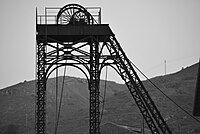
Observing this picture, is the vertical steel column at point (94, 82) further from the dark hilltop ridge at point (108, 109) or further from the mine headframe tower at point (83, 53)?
the dark hilltop ridge at point (108, 109)

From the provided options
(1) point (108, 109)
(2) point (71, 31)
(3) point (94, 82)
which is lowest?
(1) point (108, 109)

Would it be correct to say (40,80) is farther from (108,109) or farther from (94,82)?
(108,109)

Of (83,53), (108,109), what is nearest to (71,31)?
(83,53)

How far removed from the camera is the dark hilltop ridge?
2104 inches

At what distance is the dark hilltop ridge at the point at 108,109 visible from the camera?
175 ft

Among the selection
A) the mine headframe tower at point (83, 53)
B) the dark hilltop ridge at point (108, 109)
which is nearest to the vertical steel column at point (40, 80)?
the mine headframe tower at point (83, 53)

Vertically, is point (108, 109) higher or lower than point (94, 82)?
lower

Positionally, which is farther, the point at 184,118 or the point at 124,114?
the point at 124,114

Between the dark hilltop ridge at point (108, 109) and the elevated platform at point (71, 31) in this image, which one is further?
the dark hilltop ridge at point (108, 109)

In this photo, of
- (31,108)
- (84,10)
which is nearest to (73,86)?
(31,108)

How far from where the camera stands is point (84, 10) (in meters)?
26.0

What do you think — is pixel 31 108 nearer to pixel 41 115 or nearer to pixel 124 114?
pixel 124 114

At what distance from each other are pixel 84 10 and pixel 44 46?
4065 mm

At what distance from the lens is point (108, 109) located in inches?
2677
